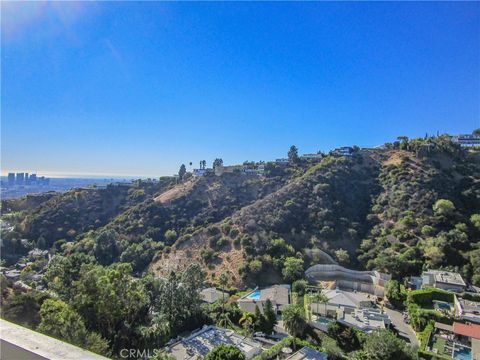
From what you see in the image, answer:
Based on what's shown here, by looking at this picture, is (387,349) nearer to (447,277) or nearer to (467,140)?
(447,277)

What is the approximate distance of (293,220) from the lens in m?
30.7

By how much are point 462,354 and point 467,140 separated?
4225cm

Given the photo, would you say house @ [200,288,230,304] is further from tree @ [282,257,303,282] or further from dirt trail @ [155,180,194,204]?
dirt trail @ [155,180,194,204]

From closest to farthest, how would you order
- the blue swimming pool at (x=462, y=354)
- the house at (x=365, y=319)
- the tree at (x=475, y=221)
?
the blue swimming pool at (x=462, y=354), the house at (x=365, y=319), the tree at (x=475, y=221)

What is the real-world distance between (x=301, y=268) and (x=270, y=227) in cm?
635

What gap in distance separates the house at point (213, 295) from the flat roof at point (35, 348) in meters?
19.4

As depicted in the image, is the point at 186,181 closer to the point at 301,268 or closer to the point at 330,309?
the point at 301,268

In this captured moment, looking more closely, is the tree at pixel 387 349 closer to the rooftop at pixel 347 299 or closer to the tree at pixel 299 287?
the rooftop at pixel 347 299

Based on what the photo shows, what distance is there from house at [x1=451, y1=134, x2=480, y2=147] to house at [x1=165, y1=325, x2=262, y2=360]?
45.2 meters

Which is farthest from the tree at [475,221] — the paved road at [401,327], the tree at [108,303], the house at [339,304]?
the tree at [108,303]

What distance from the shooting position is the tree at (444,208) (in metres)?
27.1

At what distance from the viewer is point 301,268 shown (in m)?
23.9

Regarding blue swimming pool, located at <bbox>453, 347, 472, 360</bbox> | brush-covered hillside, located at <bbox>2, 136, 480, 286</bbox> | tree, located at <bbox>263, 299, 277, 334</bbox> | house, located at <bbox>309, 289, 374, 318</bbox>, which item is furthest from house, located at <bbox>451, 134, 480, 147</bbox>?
tree, located at <bbox>263, 299, 277, 334</bbox>

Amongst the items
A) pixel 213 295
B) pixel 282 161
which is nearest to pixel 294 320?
pixel 213 295
